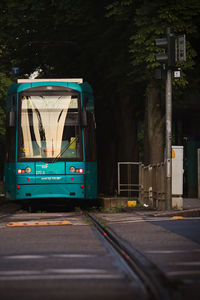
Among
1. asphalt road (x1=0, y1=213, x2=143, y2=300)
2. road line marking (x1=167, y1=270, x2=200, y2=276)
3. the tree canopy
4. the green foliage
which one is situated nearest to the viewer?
asphalt road (x1=0, y1=213, x2=143, y2=300)

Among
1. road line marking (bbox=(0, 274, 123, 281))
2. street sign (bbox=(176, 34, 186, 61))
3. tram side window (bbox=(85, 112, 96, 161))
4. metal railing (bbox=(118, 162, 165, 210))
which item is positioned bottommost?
road line marking (bbox=(0, 274, 123, 281))

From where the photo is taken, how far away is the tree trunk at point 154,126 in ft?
88.3

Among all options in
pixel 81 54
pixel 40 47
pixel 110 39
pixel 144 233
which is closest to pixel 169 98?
pixel 144 233

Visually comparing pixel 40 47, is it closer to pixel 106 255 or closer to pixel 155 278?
pixel 106 255

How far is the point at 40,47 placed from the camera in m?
34.9

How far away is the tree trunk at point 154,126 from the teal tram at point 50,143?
4460 millimetres

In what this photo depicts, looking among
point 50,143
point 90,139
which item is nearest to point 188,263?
point 50,143

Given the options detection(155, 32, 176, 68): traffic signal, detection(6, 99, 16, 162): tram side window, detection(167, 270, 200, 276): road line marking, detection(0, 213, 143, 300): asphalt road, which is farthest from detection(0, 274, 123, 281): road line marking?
detection(6, 99, 16, 162): tram side window

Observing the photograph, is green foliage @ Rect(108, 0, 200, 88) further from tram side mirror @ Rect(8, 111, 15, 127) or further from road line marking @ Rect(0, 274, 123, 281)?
road line marking @ Rect(0, 274, 123, 281)

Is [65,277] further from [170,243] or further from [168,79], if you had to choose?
[168,79]

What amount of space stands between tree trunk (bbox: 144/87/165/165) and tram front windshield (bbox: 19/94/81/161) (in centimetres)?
490

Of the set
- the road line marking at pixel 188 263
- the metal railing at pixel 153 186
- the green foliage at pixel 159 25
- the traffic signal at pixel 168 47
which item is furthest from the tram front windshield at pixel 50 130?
the road line marking at pixel 188 263

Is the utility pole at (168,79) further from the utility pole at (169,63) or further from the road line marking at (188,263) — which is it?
the road line marking at (188,263)

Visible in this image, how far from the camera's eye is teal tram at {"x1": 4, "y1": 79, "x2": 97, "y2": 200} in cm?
2222
